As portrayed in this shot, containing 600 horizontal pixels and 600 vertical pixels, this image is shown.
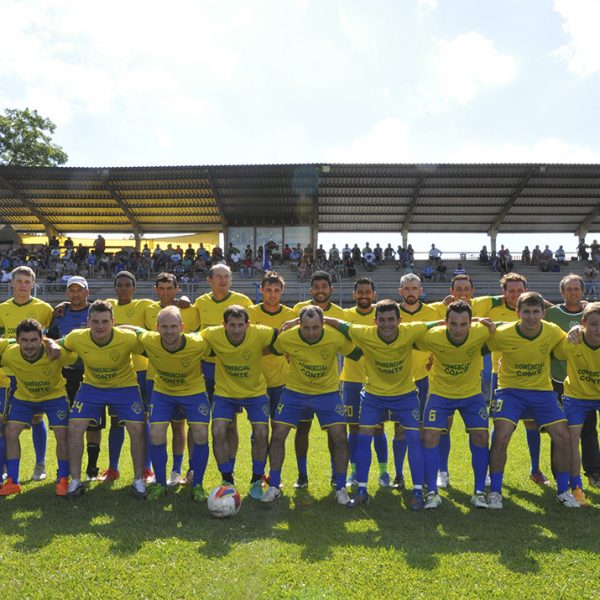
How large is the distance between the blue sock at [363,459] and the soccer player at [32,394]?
3101 mm

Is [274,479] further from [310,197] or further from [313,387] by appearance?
[310,197]

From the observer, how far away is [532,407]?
5.45m

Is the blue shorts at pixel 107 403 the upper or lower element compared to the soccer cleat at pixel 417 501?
upper

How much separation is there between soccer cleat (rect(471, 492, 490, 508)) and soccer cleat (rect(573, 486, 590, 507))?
94 cm

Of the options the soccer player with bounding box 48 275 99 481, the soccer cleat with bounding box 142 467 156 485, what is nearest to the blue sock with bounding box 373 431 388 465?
the soccer cleat with bounding box 142 467 156 485

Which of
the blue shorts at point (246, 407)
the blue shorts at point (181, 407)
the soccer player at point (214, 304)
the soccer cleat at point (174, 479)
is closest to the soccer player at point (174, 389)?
the blue shorts at point (181, 407)

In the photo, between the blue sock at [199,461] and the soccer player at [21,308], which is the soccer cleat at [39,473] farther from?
the blue sock at [199,461]

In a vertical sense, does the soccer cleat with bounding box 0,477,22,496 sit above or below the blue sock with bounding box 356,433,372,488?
below

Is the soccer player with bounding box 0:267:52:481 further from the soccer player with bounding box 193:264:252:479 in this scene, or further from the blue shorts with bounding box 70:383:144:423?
the soccer player with bounding box 193:264:252:479

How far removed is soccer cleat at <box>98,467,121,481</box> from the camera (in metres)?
6.12

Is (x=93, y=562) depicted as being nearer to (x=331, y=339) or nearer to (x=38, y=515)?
(x=38, y=515)

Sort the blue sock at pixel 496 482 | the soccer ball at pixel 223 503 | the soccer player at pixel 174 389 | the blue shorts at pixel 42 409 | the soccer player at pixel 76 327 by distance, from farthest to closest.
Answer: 1. the soccer player at pixel 76 327
2. the blue shorts at pixel 42 409
3. the soccer player at pixel 174 389
4. the blue sock at pixel 496 482
5. the soccer ball at pixel 223 503

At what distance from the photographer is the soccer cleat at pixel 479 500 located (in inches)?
203

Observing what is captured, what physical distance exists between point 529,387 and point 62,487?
503cm
